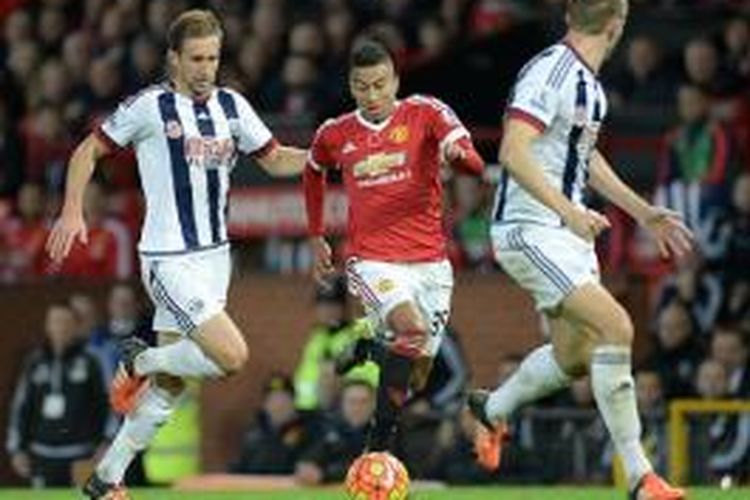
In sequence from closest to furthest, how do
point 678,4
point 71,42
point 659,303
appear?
point 659,303
point 678,4
point 71,42

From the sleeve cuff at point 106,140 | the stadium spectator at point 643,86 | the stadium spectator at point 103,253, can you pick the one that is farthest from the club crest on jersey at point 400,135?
the stadium spectator at point 103,253

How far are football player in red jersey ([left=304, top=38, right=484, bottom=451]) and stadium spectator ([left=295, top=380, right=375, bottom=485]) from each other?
11.7 ft

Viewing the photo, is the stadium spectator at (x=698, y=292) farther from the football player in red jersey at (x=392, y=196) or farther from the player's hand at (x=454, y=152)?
the player's hand at (x=454, y=152)

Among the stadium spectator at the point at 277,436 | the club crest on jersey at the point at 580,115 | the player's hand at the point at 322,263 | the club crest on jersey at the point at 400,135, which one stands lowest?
the stadium spectator at the point at 277,436

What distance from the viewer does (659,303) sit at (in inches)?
746

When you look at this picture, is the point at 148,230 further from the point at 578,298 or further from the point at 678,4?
the point at 678,4

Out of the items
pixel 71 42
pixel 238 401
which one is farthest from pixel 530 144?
pixel 71 42

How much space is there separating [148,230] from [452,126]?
1.40 metres

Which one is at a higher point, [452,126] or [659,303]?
[452,126]

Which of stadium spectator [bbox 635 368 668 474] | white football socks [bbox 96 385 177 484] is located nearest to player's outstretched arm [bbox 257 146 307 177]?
white football socks [bbox 96 385 177 484]

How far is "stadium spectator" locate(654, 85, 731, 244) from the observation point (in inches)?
744

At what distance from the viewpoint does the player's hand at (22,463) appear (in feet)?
64.6

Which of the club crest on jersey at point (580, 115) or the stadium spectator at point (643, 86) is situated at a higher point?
the club crest on jersey at point (580, 115)

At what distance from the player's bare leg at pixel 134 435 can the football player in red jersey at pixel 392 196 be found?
1.01 metres
